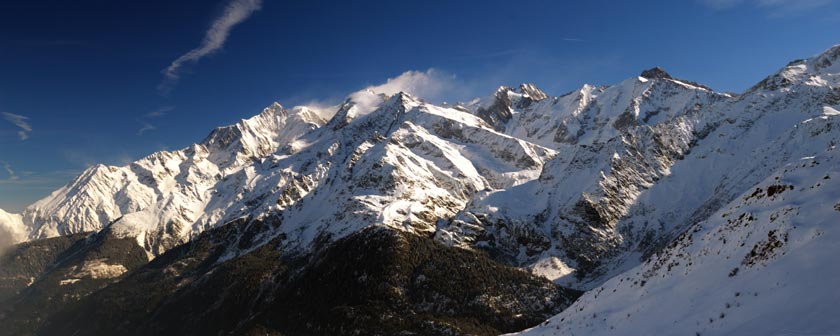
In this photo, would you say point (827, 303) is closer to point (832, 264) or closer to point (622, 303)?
point (832, 264)

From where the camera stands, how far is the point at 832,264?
90.7ft

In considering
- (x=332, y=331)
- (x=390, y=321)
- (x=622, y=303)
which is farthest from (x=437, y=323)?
(x=622, y=303)

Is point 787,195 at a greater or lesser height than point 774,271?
greater

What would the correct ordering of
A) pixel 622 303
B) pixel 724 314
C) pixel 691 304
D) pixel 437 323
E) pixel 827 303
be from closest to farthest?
pixel 827 303 < pixel 724 314 < pixel 691 304 < pixel 622 303 < pixel 437 323

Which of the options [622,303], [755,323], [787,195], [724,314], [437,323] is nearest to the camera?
[755,323]

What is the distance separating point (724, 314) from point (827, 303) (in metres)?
6.27

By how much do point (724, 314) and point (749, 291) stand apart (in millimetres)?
2609

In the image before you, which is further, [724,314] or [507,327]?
[507,327]

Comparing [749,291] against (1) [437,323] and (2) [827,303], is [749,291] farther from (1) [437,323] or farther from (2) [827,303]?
(1) [437,323]

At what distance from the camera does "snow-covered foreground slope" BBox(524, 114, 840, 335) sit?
26.5 m

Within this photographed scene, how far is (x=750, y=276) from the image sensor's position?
33.2 meters

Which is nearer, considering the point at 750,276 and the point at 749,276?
the point at 750,276

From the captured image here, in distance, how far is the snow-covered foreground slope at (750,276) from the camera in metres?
26.5

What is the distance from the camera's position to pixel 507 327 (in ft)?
611
